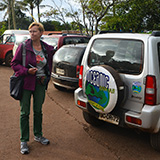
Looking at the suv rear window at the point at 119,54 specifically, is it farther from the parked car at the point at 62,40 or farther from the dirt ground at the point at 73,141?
the parked car at the point at 62,40

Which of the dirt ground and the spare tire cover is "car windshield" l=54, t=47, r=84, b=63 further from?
the spare tire cover

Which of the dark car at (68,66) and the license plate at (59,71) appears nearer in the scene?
the dark car at (68,66)

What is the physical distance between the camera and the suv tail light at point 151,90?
284 cm

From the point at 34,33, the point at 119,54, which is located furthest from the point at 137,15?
the point at 34,33

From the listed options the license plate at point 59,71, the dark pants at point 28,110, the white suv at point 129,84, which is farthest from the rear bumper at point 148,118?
the license plate at point 59,71

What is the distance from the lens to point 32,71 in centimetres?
300

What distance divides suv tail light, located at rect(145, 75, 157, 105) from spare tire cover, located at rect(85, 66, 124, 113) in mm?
338

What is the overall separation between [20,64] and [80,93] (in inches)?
44.5

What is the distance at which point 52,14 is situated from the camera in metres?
16.8

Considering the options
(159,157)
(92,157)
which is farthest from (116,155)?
(159,157)

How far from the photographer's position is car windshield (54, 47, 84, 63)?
5699mm

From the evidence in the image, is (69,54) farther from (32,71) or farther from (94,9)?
(94,9)

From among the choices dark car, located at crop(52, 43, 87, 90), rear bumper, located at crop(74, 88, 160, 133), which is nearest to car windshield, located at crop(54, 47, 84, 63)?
dark car, located at crop(52, 43, 87, 90)

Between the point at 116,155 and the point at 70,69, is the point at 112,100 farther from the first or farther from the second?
the point at 70,69
